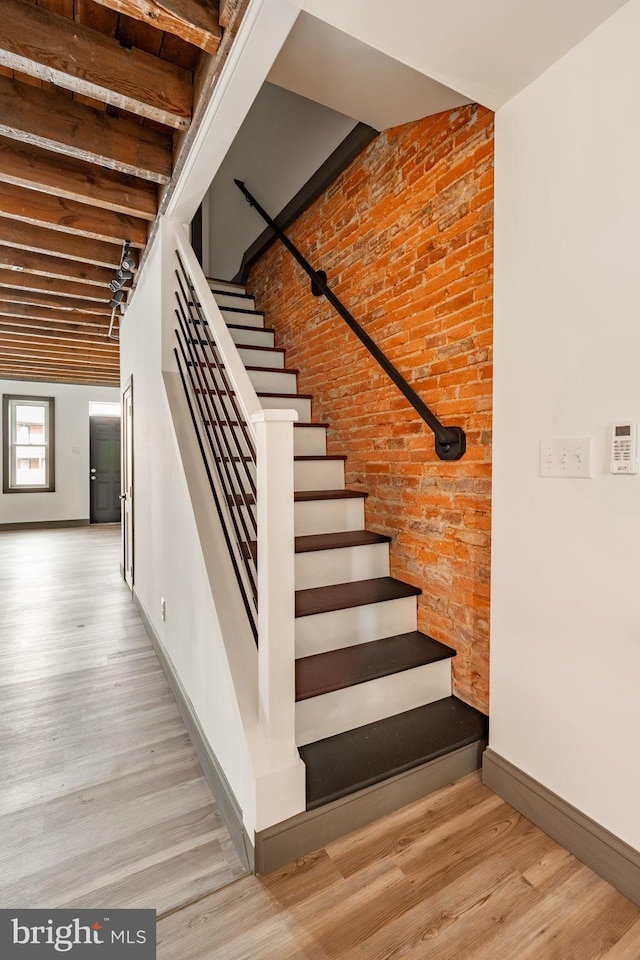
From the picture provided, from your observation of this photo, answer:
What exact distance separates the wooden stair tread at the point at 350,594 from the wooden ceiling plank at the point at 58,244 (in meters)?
2.87

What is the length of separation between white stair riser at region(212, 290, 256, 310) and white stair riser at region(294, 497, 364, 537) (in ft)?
7.92

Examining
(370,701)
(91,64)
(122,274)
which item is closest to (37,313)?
(122,274)

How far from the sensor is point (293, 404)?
125 inches

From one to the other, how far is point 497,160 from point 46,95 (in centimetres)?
210

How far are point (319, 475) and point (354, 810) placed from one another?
169cm

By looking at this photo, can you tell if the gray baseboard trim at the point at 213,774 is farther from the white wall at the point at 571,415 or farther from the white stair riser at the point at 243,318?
the white stair riser at the point at 243,318

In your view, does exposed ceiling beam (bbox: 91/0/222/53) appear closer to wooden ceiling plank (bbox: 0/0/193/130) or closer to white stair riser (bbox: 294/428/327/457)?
wooden ceiling plank (bbox: 0/0/193/130)

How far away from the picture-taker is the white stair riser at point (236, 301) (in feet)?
13.5

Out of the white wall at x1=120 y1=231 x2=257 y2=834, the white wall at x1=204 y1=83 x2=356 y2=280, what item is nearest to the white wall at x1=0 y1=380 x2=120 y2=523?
the white wall at x1=204 y1=83 x2=356 y2=280

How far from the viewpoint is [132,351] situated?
4.02 metres

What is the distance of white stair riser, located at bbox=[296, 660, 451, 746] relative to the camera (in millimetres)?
1759

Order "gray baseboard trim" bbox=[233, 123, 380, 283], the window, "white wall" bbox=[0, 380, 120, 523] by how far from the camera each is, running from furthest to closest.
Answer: "white wall" bbox=[0, 380, 120, 523], the window, "gray baseboard trim" bbox=[233, 123, 380, 283]

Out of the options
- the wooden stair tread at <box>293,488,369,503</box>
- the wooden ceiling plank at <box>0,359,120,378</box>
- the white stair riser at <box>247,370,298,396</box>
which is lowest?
Answer: the wooden stair tread at <box>293,488,369,503</box>

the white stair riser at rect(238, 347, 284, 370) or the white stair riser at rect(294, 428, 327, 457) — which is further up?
the white stair riser at rect(238, 347, 284, 370)
